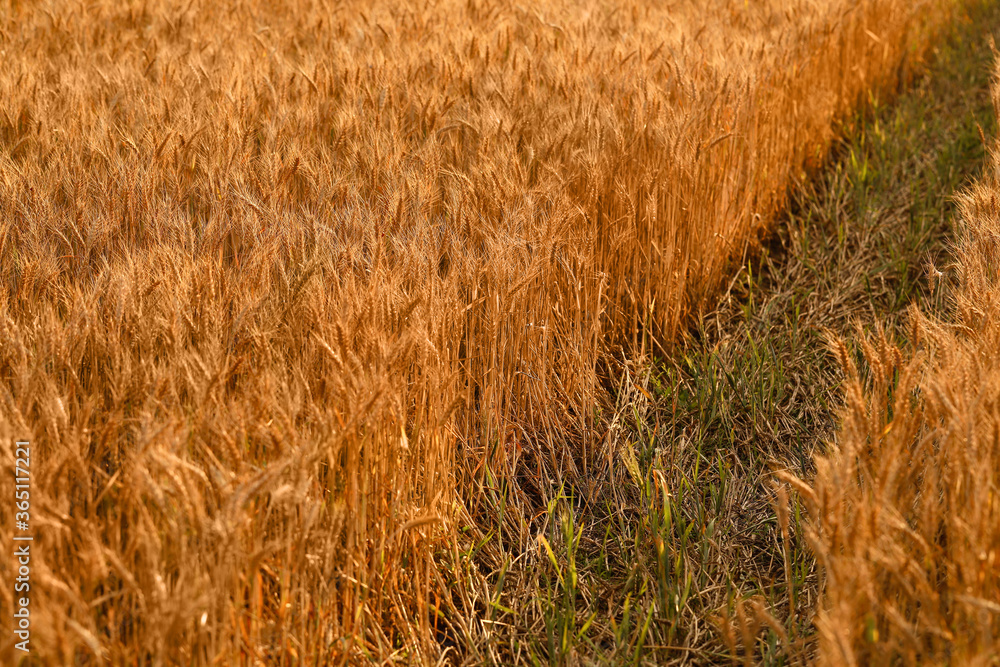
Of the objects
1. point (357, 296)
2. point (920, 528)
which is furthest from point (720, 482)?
point (357, 296)

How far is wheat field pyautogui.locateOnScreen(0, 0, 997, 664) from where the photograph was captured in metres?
1.02

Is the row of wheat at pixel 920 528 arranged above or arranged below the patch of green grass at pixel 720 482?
above

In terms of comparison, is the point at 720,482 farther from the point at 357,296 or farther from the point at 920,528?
the point at 357,296

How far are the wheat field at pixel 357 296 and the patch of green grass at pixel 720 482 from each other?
5cm

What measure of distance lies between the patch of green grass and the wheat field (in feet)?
0.17

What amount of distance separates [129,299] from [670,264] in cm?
141

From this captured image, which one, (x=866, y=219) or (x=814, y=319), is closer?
(x=814, y=319)

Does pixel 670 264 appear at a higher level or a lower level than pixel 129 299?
lower

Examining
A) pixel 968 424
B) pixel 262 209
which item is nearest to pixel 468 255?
pixel 262 209

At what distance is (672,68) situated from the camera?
8.11ft

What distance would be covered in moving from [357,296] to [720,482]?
36.4 inches

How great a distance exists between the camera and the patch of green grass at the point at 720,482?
146cm

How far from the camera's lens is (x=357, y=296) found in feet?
4.41

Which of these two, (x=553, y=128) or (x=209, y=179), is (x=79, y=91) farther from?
(x=553, y=128)
